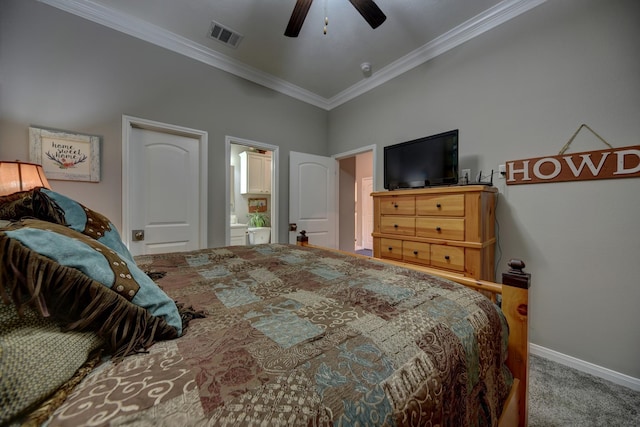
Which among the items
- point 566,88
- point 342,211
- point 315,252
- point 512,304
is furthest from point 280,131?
point 512,304

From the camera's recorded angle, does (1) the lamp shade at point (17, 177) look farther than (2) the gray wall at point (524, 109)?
No

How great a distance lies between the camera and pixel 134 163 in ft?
7.43

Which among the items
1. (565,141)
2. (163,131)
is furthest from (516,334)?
(163,131)

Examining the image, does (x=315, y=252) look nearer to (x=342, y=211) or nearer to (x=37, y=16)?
(x=342, y=211)

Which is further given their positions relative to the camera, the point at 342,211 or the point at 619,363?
the point at 342,211

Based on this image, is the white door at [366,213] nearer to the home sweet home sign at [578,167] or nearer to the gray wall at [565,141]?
the gray wall at [565,141]

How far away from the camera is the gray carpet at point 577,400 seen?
4.19 feet

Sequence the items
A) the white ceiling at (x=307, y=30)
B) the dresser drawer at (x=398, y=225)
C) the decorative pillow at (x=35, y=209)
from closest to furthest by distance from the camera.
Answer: the decorative pillow at (x=35, y=209), the white ceiling at (x=307, y=30), the dresser drawer at (x=398, y=225)

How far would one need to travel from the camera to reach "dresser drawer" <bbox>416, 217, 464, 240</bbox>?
6.18 ft

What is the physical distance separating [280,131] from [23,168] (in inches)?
94.1

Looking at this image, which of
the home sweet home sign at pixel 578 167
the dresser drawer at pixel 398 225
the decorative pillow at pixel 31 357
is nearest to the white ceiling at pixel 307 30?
the home sweet home sign at pixel 578 167

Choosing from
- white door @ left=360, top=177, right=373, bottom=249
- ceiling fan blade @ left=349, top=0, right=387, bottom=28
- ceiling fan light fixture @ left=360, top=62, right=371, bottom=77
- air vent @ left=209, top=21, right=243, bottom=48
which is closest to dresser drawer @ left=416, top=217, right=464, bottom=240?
ceiling fan blade @ left=349, top=0, right=387, bottom=28

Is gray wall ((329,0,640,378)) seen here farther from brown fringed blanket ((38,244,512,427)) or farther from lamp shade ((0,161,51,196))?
lamp shade ((0,161,51,196))

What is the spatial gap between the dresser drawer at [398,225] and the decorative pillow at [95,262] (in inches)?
80.2
